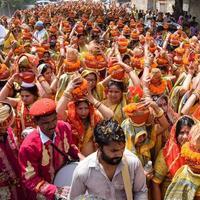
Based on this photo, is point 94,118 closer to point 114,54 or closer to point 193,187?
point 193,187

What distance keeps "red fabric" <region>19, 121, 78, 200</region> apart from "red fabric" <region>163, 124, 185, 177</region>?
3.06 ft

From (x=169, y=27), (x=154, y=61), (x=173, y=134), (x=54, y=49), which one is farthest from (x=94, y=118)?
(x=169, y=27)

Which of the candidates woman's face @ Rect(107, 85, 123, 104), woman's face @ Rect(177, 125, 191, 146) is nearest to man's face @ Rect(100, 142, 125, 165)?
woman's face @ Rect(177, 125, 191, 146)

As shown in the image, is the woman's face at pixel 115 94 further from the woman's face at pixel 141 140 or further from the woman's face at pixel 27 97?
the woman's face at pixel 141 140

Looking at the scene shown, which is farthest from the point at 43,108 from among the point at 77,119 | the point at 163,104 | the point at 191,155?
the point at 163,104

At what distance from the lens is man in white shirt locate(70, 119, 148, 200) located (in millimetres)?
3016

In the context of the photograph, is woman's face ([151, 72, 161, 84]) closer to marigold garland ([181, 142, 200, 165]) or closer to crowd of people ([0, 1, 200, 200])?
crowd of people ([0, 1, 200, 200])

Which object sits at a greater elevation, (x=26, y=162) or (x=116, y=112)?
(x=26, y=162)

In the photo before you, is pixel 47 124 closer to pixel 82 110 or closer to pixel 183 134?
pixel 82 110

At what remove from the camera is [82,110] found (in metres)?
4.66

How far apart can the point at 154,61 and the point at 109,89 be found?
1780 millimetres

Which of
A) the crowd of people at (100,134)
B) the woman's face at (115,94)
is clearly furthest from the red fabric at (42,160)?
the woman's face at (115,94)

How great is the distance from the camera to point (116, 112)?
5312 millimetres

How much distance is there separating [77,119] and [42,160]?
3.59 feet
